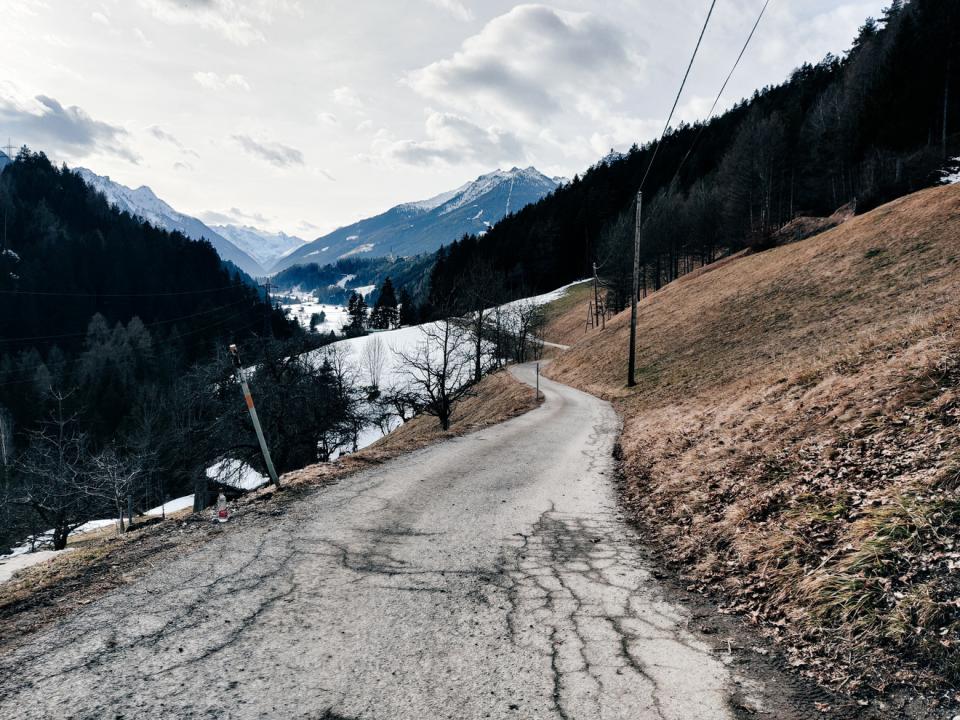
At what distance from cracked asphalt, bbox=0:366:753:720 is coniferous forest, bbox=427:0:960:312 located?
42.6 m

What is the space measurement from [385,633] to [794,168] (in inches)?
3195

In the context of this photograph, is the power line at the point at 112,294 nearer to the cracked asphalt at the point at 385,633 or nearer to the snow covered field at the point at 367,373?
the snow covered field at the point at 367,373

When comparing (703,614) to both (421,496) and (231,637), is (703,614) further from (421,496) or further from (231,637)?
(421,496)

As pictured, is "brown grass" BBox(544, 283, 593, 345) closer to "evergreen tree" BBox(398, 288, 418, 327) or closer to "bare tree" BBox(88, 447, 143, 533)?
"evergreen tree" BBox(398, 288, 418, 327)

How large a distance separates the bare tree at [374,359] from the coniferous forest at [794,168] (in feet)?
56.3

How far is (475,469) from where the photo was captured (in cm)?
1127

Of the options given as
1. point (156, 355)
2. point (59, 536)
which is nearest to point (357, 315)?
Answer: point (156, 355)

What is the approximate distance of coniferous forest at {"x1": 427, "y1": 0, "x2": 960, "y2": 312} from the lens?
4975cm

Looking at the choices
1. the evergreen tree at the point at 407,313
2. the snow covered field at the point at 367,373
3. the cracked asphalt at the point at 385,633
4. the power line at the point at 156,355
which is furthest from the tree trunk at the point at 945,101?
the power line at the point at 156,355

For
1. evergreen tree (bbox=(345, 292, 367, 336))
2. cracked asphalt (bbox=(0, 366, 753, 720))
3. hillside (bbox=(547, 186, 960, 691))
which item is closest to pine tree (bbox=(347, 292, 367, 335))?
evergreen tree (bbox=(345, 292, 367, 336))

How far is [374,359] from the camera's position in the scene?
72.4 metres

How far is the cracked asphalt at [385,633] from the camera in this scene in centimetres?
355

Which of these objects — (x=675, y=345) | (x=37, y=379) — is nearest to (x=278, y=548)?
(x=675, y=345)

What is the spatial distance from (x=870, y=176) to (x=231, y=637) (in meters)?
66.9
